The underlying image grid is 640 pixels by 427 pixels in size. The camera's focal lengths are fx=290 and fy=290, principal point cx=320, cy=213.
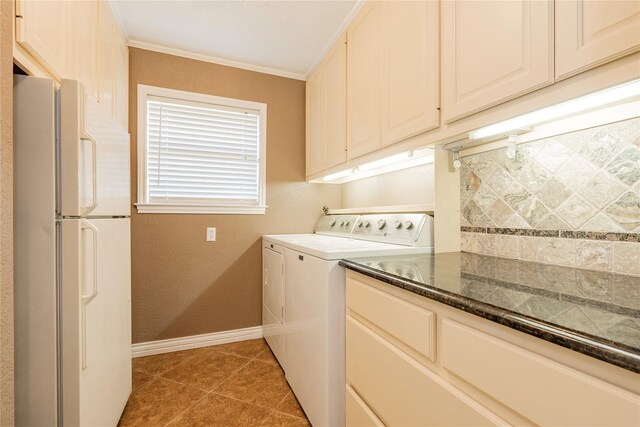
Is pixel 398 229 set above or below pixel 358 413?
above

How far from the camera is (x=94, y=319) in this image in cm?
119

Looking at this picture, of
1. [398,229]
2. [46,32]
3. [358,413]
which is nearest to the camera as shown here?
[46,32]

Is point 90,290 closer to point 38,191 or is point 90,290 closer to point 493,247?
point 38,191

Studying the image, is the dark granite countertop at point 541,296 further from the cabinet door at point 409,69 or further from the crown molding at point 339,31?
the crown molding at point 339,31

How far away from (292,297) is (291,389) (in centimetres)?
60

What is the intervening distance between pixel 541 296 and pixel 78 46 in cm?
211

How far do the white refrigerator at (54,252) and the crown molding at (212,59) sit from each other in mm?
1505

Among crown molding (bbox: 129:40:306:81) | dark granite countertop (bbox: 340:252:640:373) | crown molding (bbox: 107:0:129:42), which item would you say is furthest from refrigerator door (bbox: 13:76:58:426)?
crown molding (bbox: 129:40:306:81)

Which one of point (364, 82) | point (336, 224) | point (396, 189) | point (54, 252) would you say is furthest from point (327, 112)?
point (54, 252)

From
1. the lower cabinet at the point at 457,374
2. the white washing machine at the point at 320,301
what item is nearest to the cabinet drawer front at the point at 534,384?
the lower cabinet at the point at 457,374

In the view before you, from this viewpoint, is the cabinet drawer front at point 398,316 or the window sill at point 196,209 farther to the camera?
the window sill at point 196,209

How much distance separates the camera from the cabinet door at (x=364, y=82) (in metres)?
1.69

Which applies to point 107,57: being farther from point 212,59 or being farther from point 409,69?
point 409,69

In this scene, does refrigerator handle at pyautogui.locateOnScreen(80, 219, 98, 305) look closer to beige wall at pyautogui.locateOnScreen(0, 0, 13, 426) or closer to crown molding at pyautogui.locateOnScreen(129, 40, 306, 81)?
beige wall at pyautogui.locateOnScreen(0, 0, 13, 426)
